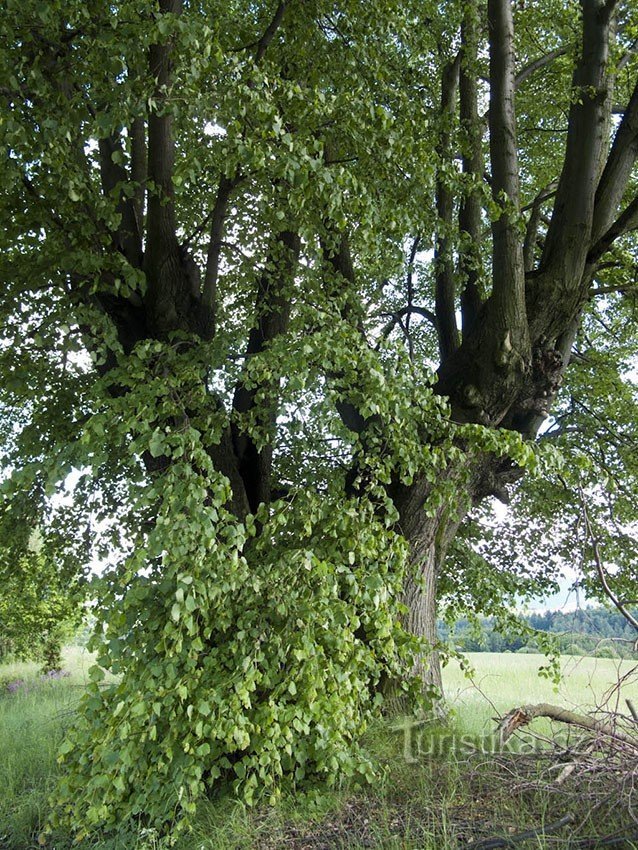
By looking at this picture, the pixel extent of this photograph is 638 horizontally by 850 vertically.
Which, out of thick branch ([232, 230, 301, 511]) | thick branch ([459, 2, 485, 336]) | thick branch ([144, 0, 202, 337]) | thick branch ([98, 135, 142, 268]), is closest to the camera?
thick branch ([144, 0, 202, 337])

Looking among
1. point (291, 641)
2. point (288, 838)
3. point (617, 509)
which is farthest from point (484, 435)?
point (617, 509)

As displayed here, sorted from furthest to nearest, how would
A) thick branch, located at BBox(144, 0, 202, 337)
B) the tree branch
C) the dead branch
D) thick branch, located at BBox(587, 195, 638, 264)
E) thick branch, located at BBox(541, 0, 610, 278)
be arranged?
the tree branch → thick branch, located at BBox(587, 195, 638, 264) → thick branch, located at BBox(541, 0, 610, 278) → thick branch, located at BBox(144, 0, 202, 337) → the dead branch

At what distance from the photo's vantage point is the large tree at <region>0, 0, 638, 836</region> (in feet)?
11.8

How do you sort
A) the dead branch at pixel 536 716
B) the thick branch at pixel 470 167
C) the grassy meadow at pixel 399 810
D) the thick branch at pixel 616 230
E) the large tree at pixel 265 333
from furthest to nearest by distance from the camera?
1. the thick branch at pixel 470 167
2. the thick branch at pixel 616 230
3. the large tree at pixel 265 333
4. the dead branch at pixel 536 716
5. the grassy meadow at pixel 399 810

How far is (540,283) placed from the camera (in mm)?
5344

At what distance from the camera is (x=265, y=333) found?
5871 millimetres

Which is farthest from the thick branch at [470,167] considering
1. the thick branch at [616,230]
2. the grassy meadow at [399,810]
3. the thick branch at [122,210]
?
the grassy meadow at [399,810]

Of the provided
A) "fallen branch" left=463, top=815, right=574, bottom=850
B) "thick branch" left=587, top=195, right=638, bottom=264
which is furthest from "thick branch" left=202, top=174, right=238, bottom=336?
"fallen branch" left=463, top=815, right=574, bottom=850

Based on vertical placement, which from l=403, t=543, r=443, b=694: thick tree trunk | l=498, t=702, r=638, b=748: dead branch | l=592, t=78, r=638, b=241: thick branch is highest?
l=592, t=78, r=638, b=241: thick branch

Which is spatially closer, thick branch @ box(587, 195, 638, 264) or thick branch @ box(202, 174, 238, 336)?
thick branch @ box(202, 174, 238, 336)

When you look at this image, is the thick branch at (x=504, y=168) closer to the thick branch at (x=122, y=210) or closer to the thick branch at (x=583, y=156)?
the thick branch at (x=583, y=156)

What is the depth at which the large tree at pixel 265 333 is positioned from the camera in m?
3.59

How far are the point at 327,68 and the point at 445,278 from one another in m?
2.35

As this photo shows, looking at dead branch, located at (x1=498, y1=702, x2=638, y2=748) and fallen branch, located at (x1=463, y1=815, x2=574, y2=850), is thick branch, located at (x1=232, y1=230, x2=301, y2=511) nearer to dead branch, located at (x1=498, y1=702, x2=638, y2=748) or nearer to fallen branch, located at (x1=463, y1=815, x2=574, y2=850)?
dead branch, located at (x1=498, y1=702, x2=638, y2=748)
